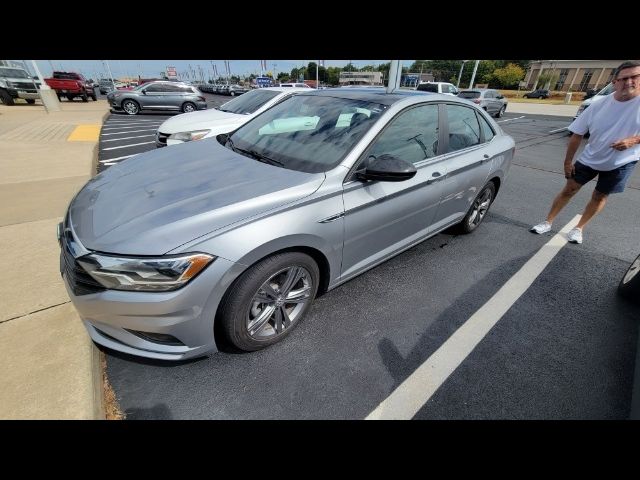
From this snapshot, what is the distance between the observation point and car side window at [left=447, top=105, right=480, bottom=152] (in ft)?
9.76

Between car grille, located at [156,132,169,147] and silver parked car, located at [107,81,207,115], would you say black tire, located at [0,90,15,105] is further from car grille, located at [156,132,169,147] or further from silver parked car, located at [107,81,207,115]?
car grille, located at [156,132,169,147]

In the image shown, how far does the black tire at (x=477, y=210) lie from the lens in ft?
11.9

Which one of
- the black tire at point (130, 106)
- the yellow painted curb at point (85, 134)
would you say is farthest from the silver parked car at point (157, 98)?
the yellow painted curb at point (85, 134)

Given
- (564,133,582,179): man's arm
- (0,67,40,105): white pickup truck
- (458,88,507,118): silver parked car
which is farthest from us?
(458,88,507,118): silver parked car

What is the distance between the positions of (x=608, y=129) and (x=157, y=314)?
4442 mm

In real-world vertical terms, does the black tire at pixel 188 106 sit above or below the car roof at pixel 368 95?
below

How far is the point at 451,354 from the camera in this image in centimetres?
220

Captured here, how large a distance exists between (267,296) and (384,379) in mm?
942

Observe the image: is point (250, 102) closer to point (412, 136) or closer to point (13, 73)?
point (412, 136)

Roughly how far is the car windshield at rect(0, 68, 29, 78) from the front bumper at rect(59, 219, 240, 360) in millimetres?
22144

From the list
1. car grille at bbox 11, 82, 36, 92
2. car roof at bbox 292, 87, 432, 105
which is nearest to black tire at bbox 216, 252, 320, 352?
car roof at bbox 292, 87, 432, 105

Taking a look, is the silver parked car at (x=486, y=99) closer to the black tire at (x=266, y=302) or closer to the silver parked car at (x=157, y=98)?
the silver parked car at (x=157, y=98)

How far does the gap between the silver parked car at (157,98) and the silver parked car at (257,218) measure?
47.1 ft
